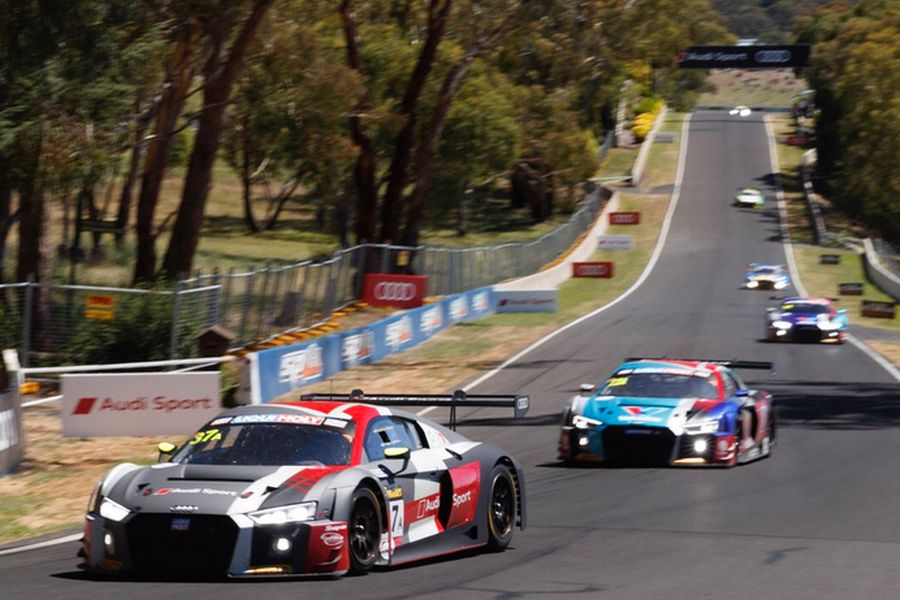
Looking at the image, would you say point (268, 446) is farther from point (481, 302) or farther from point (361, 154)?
point (361, 154)

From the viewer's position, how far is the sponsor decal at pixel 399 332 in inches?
1388

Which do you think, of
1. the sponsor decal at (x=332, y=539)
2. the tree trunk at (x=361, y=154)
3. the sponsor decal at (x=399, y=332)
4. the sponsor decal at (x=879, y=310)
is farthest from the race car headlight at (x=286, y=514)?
the sponsor decal at (x=879, y=310)

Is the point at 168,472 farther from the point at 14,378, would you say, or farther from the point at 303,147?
the point at 303,147

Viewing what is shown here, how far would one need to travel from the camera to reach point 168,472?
9.82 m

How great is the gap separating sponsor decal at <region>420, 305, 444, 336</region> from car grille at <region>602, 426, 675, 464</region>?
21910 mm

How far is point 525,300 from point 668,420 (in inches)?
1270

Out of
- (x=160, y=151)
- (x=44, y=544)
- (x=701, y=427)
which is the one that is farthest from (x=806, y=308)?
(x=44, y=544)

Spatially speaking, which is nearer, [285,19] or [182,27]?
[182,27]

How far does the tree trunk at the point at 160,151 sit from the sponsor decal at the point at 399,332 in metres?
6.06

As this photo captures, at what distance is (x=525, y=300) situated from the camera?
49375mm

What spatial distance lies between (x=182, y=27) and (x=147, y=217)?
16.1 feet

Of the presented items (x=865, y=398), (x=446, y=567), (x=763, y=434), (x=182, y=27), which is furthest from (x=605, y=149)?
(x=446, y=567)

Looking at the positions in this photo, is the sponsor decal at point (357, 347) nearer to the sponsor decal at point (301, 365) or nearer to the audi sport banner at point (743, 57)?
the sponsor decal at point (301, 365)

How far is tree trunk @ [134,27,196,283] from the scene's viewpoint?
3569 cm
